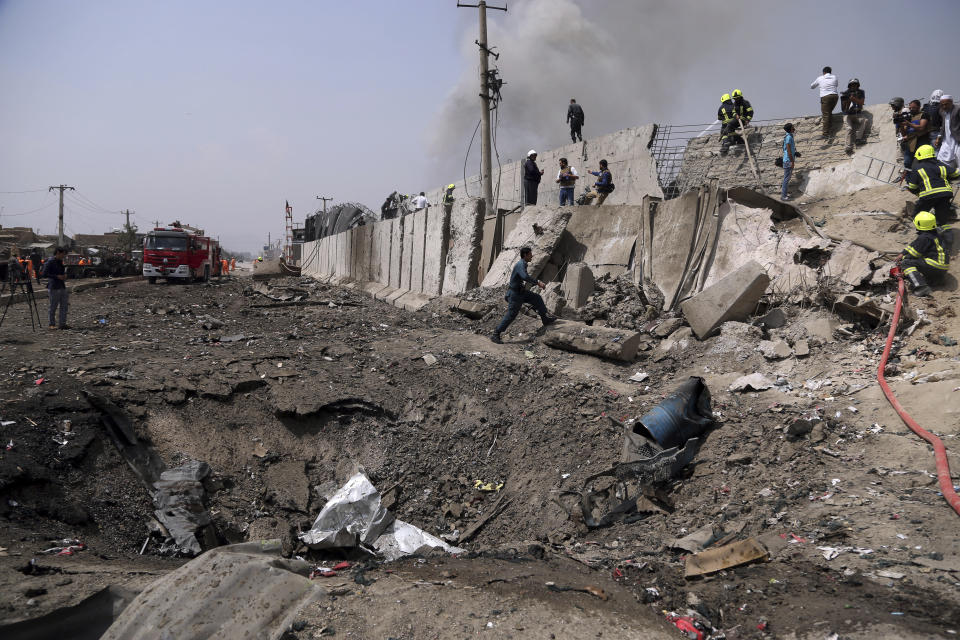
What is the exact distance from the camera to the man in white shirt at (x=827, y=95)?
993 centimetres

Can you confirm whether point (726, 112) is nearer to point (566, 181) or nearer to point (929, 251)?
point (566, 181)

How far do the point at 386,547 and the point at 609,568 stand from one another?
87.1 inches

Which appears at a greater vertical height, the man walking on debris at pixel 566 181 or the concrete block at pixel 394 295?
the man walking on debris at pixel 566 181

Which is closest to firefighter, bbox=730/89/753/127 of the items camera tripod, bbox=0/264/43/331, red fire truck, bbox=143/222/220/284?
camera tripod, bbox=0/264/43/331

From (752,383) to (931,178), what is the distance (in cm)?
344

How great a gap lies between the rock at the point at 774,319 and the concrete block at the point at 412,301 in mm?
6895

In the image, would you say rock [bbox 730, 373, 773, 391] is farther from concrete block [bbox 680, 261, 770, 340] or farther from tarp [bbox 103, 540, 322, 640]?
tarp [bbox 103, 540, 322, 640]

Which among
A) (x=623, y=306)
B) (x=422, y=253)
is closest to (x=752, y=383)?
(x=623, y=306)

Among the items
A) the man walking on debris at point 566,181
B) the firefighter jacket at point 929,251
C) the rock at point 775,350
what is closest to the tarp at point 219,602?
the rock at point 775,350

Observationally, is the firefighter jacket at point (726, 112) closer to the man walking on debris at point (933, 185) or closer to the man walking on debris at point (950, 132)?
the man walking on debris at point (950, 132)

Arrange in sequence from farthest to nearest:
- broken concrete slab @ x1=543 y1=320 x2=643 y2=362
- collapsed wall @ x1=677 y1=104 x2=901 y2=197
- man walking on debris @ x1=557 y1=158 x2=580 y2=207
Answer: man walking on debris @ x1=557 y1=158 x2=580 y2=207, collapsed wall @ x1=677 y1=104 x2=901 y2=197, broken concrete slab @ x1=543 y1=320 x2=643 y2=362

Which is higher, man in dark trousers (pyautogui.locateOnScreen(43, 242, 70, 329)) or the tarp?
man in dark trousers (pyautogui.locateOnScreen(43, 242, 70, 329))

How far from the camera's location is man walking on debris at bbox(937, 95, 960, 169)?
25.6 ft

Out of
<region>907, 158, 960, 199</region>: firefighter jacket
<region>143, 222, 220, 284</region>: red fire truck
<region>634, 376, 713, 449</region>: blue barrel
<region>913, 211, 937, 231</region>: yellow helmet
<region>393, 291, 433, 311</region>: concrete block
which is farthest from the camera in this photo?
<region>143, 222, 220, 284</region>: red fire truck
